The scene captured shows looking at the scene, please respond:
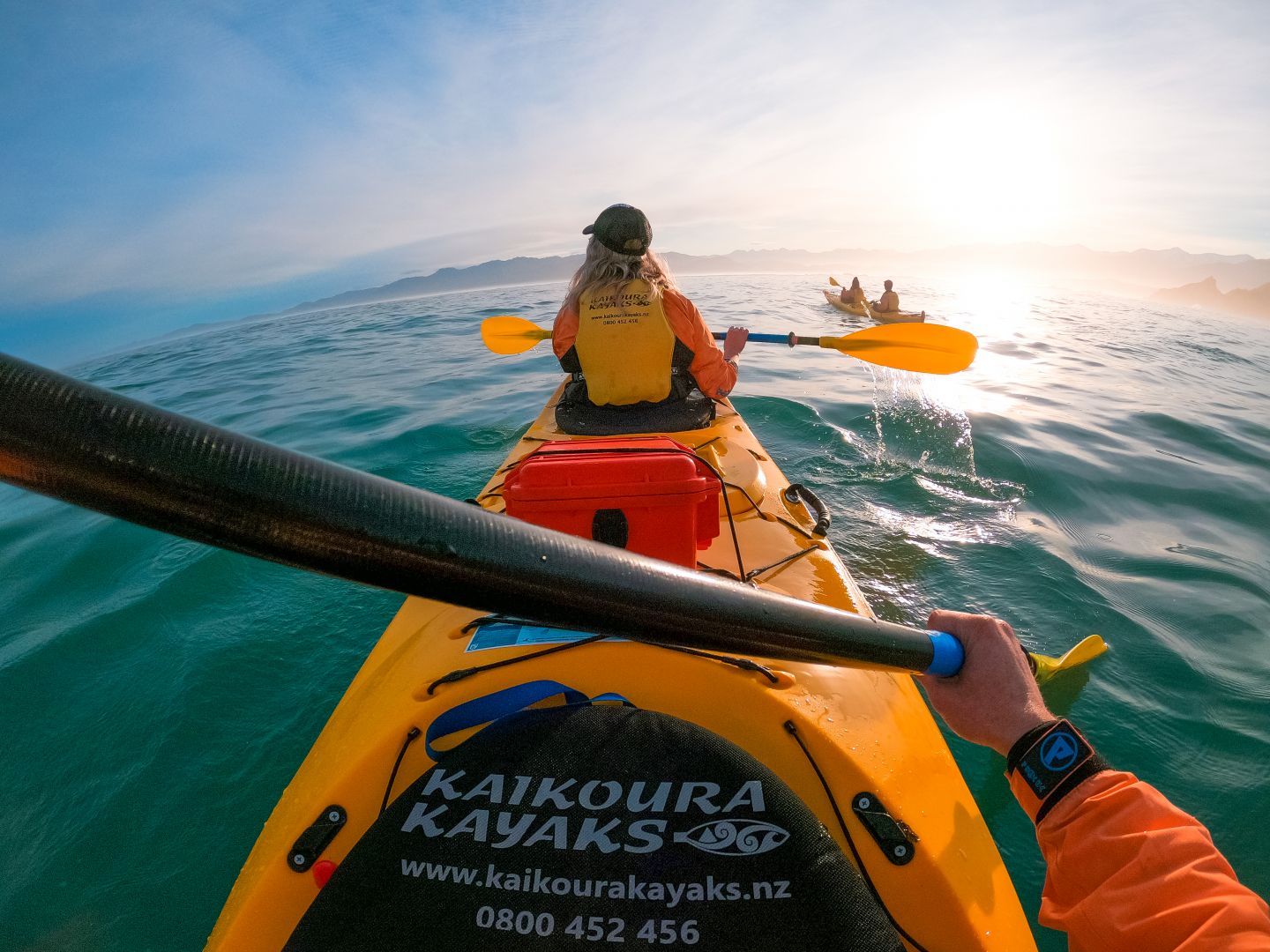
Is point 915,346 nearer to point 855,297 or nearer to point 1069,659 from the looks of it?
point 1069,659

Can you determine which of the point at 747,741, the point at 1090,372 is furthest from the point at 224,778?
the point at 1090,372

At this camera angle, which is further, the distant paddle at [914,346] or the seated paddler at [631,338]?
the distant paddle at [914,346]

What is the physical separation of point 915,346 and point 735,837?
508cm

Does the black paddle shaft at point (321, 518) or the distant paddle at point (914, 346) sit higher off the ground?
the black paddle shaft at point (321, 518)

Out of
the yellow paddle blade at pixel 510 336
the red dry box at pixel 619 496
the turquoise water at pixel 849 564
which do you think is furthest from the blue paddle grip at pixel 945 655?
the yellow paddle blade at pixel 510 336

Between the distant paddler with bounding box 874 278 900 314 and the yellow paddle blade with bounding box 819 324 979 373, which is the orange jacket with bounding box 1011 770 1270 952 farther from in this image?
the distant paddler with bounding box 874 278 900 314

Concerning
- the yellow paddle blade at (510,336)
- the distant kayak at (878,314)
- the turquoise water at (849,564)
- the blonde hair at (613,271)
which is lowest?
the turquoise water at (849,564)

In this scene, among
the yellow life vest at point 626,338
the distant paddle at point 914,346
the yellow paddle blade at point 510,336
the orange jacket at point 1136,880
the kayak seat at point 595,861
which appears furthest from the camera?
the yellow paddle blade at point 510,336

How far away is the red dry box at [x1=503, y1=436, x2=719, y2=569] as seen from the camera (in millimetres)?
1859

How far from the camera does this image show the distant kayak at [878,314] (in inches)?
528

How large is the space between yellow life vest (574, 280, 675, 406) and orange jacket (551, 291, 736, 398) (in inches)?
4.6

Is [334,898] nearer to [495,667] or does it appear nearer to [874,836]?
[495,667]

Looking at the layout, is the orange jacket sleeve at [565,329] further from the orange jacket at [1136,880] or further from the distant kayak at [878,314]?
the distant kayak at [878,314]

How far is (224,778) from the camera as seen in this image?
2.76 metres
